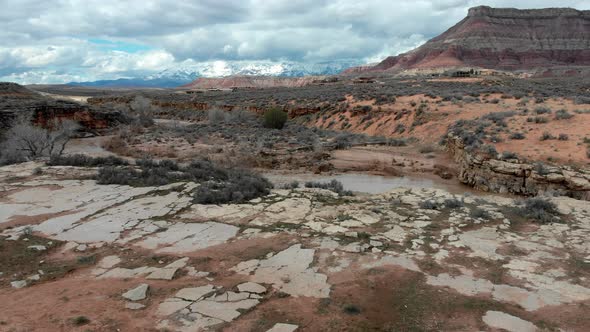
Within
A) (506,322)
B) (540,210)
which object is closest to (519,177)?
(540,210)

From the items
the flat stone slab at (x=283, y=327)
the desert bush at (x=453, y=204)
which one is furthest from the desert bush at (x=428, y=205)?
the flat stone slab at (x=283, y=327)

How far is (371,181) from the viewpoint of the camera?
1667 centimetres

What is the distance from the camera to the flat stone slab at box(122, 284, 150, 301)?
505 cm

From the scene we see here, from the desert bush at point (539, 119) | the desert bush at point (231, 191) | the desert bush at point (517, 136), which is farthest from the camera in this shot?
the desert bush at point (539, 119)

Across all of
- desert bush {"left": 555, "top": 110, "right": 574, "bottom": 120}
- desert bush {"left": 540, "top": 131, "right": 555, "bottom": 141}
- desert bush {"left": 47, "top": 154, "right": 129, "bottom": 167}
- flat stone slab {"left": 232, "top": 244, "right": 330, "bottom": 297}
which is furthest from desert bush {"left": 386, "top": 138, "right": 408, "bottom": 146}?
flat stone slab {"left": 232, "top": 244, "right": 330, "bottom": 297}

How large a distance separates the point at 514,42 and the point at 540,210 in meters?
115

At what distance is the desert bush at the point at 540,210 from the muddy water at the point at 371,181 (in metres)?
6.00

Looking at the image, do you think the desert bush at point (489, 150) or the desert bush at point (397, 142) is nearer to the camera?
the desert bush at point (489, 150)

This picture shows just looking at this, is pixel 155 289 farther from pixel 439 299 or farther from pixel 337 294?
pixel 439 299

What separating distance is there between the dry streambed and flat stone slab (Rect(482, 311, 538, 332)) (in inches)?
0.9

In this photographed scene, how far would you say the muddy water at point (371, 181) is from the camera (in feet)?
50.5

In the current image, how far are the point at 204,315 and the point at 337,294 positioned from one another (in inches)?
72.3

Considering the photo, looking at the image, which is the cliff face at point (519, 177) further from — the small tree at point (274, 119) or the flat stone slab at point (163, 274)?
the small tree at point (274, 119)

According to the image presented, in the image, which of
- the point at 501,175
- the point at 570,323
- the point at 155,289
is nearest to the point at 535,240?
the point at 570,323
